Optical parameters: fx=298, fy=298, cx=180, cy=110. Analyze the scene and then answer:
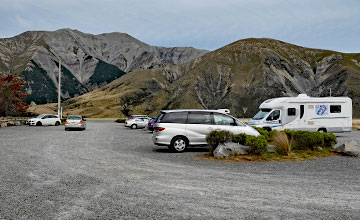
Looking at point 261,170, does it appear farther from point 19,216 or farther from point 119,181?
point 19,216

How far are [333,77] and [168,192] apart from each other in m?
101

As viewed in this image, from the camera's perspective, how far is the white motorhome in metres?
21.2

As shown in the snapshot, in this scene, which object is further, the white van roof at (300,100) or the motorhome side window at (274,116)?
the motorhome side window at (274,116)

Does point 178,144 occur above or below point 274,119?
below

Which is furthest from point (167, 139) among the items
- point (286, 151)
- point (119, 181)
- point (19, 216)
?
point (19, 216)

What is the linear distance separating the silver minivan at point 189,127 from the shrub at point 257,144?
1433 millimetres

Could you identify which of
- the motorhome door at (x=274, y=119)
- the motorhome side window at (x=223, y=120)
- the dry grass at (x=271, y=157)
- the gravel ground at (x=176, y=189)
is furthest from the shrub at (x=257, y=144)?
the motorhome door at (x=274, y=119)

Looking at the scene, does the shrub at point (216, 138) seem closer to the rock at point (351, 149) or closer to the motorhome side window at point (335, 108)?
the rock at point (351, 149)

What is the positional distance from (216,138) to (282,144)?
8.52 feet

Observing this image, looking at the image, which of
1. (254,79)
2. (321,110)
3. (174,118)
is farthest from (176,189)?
(254,79)

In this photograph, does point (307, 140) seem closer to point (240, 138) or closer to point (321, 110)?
point (240, 138)

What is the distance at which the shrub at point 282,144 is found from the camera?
38.3 ft

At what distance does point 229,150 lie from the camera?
11.3 metres

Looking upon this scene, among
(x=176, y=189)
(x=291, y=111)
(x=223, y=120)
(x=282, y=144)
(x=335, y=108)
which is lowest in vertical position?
(x=176, y=189)
